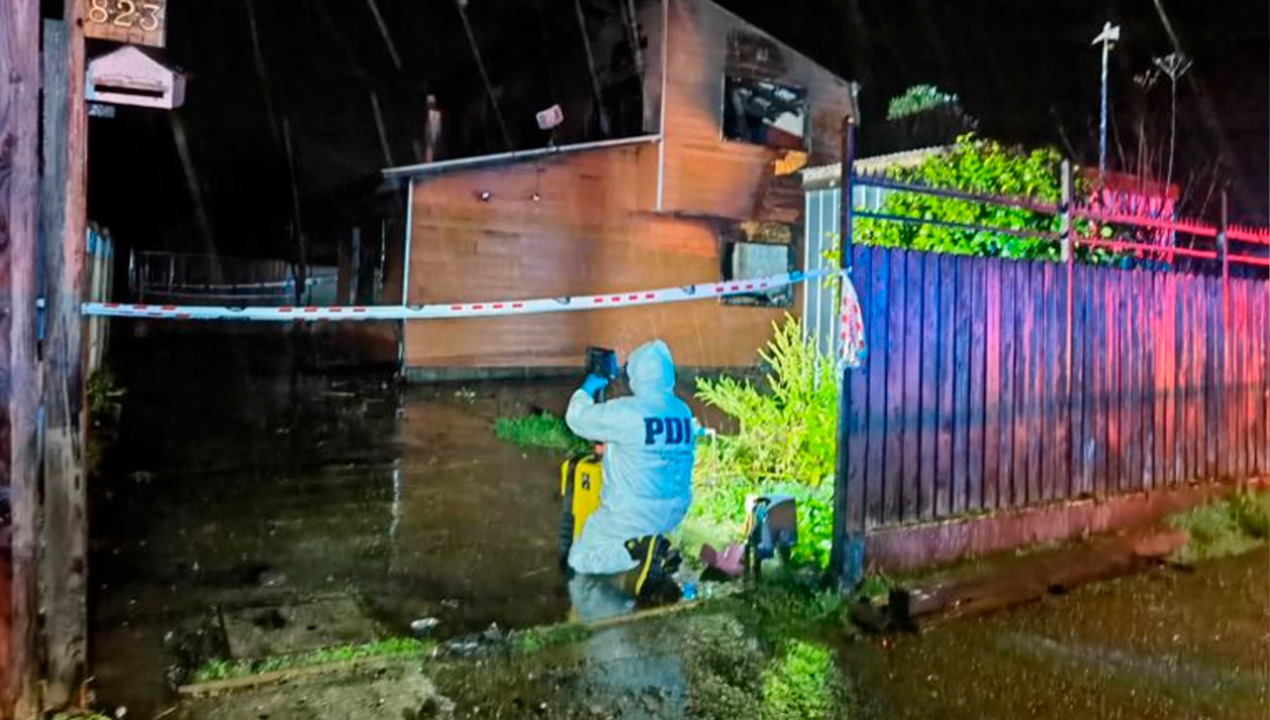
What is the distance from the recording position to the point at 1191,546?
6852mm

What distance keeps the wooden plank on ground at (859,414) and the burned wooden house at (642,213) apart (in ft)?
41.2

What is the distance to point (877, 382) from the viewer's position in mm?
5637

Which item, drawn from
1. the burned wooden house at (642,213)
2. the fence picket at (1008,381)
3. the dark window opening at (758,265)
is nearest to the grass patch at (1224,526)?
the fence picket at (1008,381)

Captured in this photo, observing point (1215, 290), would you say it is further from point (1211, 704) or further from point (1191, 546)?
point (1211, 704)

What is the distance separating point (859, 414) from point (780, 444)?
1.97 metres

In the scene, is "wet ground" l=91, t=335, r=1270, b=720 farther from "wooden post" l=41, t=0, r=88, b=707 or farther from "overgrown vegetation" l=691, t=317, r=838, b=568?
"overgrown vegetation" l=691, t=317, r=838, b=568

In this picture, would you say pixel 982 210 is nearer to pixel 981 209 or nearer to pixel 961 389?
pixel 981 209

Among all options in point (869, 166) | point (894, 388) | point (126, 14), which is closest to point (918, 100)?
point (869, 166)

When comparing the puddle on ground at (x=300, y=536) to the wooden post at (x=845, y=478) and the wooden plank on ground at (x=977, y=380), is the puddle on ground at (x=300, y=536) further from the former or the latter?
the wooden plank on ground at (x=977, y=380)

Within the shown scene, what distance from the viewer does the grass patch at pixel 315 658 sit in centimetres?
430

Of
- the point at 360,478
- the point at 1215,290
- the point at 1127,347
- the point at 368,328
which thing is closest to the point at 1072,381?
the point at 1127,347

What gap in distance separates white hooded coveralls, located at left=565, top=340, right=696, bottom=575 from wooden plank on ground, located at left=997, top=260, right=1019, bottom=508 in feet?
7.05

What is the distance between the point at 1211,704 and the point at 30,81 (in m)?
5.59

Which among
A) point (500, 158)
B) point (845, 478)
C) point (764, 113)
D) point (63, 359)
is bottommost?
point (845, 478)
